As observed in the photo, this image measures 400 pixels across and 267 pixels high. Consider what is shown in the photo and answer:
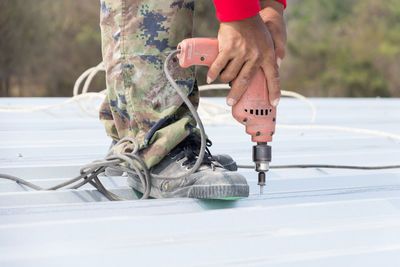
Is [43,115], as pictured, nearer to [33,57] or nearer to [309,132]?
[309,132]

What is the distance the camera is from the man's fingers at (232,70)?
3.27 feet

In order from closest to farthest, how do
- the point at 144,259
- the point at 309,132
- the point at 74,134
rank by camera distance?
the point at 144,259 → the point at 74,134 → the point at 309,132

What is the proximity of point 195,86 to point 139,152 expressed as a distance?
0.20 m

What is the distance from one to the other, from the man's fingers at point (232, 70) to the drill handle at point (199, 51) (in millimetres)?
36

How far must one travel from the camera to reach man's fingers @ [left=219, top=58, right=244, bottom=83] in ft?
3.27

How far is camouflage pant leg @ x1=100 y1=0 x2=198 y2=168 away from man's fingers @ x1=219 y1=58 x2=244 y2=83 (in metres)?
0.13

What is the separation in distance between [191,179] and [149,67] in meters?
0.26

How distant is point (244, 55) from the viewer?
0.99m

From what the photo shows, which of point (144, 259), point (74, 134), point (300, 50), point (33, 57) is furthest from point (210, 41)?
point (300, 50)

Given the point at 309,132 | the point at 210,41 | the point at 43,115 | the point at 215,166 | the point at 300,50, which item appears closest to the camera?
the point at 210,41

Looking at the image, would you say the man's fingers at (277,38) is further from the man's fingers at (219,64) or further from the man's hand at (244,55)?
the man's fingers at (219,64)

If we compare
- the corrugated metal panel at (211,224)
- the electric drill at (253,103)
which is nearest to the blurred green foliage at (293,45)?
the corrugated metal panel at (211,224)

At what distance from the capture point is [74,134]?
2141 mm

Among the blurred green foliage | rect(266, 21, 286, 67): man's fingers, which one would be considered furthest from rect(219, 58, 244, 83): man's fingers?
the blurred green foliage
